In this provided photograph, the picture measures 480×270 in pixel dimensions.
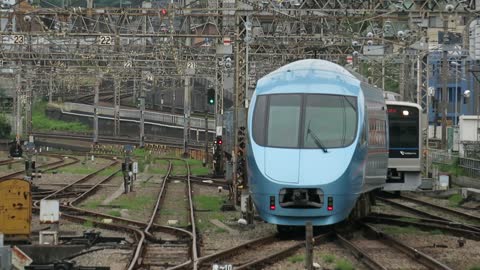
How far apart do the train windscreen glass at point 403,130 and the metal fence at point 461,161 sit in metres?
7.54

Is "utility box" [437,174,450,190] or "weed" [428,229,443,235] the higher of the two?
"utility box" [437,174,450,190]

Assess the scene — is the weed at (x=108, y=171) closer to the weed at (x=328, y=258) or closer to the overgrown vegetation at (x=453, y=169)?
the overgrown vegetation at (x=453, y=169)

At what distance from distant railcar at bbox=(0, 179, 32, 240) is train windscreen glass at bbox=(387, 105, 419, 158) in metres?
15.9

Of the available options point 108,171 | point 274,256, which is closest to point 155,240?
point 274,256

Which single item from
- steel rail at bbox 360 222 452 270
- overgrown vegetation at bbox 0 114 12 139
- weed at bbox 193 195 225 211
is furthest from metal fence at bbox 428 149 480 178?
overgrown vegetation at bbox 0 114 12 139

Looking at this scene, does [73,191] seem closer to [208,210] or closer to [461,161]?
[208,210]

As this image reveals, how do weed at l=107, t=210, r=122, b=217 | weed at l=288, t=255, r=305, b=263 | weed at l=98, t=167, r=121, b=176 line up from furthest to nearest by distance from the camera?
weed at l=98, t=167, r=121, b=176
weed at l=107, t=210, r=122, b=217
weed at l=288, t=255, r=305, b=263

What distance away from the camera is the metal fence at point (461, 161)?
35.4 metres

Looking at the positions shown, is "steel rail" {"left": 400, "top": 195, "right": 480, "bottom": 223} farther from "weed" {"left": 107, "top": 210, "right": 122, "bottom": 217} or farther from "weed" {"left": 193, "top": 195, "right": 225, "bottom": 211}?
"weed" {"left": 107, "top": 210, "right": 122, "bottom": 217}

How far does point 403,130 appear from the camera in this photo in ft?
93.3

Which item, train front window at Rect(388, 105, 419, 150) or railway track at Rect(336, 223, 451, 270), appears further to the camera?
train front window at Rect(388, 105, 419, 150)

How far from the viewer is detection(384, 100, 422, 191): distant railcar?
27.5 metres

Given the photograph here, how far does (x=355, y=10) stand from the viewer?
89.8 feet

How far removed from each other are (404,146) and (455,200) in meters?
2.48
